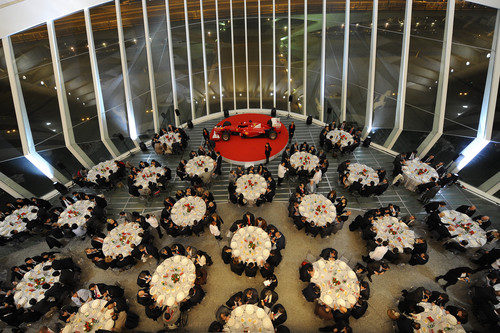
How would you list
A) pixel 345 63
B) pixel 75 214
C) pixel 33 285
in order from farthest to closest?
pixel 345 63, pixel 75 214, pixel 33 285

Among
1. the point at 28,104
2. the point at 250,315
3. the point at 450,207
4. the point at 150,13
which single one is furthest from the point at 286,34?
the point at 250,315

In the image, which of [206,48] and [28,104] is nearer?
[28,104]

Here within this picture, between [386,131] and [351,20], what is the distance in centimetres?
572

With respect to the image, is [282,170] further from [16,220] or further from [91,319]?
[16,220]

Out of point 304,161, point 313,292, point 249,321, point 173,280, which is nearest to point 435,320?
point 313,292

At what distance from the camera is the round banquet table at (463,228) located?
7.86 metres

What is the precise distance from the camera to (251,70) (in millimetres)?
15461

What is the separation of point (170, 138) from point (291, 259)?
8315mm

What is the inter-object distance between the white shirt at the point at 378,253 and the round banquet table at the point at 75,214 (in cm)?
979

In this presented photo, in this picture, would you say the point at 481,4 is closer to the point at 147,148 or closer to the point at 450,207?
the point at 450,207

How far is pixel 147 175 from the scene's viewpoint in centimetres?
1049

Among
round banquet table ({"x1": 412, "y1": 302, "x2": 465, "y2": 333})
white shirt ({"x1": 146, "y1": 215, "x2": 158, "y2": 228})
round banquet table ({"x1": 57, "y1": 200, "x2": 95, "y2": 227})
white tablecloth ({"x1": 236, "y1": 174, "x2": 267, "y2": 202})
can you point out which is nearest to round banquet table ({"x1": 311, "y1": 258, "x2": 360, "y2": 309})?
round banquet table ({"x1": 412, "y1": 302, "x2": 465, "y2": 333})

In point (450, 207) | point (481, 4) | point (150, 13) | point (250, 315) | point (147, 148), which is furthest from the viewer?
point (147, 148)

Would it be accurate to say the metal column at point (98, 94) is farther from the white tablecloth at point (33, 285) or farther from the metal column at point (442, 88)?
the metal column at point (442, 88)
